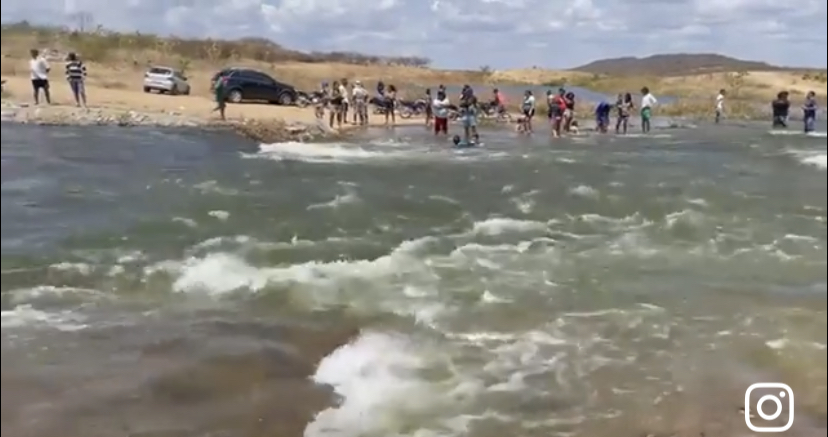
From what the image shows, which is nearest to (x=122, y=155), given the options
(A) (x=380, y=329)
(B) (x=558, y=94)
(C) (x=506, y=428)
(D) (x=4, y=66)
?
(D) (x=4, y=66)

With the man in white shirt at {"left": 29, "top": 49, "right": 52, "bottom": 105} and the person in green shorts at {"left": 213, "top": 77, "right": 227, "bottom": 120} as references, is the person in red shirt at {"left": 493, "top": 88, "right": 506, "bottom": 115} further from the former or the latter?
the man in white shirt at {"left": 29, "top": 49, "right": 52, "bottom": 105}

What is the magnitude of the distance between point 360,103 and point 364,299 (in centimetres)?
138

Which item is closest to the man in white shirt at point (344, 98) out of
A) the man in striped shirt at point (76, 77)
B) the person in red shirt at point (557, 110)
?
the man in striped shirt at point (76, 77)

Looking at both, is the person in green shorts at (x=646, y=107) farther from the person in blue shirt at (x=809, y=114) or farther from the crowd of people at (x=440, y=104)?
the person in blue shirt at (x=809, y=114)

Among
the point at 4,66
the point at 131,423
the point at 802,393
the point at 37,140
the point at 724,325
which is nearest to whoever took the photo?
the point at 131,423

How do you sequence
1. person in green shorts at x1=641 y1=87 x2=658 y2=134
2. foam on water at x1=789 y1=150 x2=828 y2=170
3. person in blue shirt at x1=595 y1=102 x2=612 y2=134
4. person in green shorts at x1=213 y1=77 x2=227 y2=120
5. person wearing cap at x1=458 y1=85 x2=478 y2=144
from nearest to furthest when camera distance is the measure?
person in green shorts at x1=213 y1=77 x2=227 y2=120 → person wearing cap at x1=458 y1=85 x2=478 y2=144 → person in green shorts at x1=641 y1=87 x2=658 y2=134 → person in blue shirt at x1=595 y1=102 x2=612 y2=134 → foam on water at x1=789 y1=150 x2=828 y2=170

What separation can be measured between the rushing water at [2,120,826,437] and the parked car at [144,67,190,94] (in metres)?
0.31

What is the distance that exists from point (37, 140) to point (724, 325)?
459cm

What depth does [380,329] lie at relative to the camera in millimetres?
5703

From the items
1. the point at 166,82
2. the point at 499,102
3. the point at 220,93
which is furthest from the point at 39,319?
the point at 499,102

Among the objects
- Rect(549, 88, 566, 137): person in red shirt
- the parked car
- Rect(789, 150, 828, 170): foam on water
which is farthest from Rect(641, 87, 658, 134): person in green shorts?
Rect(789, 150, 828, 170): foam on water

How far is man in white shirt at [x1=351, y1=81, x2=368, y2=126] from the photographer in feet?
19.1

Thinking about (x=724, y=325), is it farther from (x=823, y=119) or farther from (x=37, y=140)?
(x=823, y=119)

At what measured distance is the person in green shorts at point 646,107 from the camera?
870 centimetres
